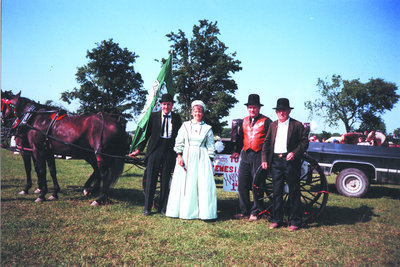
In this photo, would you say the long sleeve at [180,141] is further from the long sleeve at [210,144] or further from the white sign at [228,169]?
the white sign at [228,169]

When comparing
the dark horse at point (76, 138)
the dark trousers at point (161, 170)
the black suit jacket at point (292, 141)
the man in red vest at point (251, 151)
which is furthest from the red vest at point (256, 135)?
the dark horse at point (76, 138)

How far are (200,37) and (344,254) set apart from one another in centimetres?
3256

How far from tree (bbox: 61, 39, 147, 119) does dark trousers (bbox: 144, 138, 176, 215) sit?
2659cm

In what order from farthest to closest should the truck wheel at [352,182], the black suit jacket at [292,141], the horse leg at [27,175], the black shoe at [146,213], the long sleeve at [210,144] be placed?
the truck wheel at [352,182] < the horse leg at [27,175] < the black shoe at [146,213] < the long sleeve at [210,144] < the black suit jacket at [292,141]

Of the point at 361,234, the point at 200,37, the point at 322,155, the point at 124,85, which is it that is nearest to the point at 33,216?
the point at 361,234

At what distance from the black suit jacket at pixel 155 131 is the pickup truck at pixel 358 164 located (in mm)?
4869

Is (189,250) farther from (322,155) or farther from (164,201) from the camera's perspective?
(322,155)

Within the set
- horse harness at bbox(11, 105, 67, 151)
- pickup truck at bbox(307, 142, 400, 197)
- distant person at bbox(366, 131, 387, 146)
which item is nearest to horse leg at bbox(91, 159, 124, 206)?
horse harness at bbox(11, 105, 67, 151)

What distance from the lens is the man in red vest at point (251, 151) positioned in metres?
4.45

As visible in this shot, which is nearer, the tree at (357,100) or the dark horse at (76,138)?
the dark horse at (76,138)

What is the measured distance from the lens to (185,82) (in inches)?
1215

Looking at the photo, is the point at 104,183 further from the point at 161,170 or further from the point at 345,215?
the point at 345,215

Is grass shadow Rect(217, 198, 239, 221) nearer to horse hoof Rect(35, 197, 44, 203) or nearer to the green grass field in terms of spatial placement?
the green grass field

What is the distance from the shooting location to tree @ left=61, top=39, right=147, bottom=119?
30.2m
